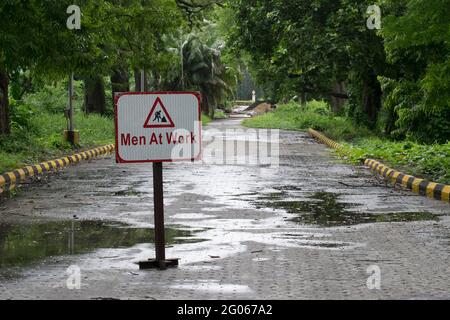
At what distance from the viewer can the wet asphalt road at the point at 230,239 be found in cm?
739

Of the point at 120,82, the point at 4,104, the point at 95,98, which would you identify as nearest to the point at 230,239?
the point at 4,104

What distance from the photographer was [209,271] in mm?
8078

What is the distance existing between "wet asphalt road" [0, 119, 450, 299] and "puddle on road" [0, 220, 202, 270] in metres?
0.01

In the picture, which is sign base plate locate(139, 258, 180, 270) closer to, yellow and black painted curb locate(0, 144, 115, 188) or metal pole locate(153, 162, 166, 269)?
metal pole locate(153, 162, 166, 269)

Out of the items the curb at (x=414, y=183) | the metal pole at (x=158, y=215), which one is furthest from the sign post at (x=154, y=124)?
the curb at (x=414, y=183)

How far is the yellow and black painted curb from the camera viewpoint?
16602 millimetres

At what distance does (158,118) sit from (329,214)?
478 cm

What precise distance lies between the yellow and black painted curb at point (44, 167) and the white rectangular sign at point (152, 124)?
8169mm

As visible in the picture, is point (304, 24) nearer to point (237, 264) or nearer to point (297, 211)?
point (297, 211)

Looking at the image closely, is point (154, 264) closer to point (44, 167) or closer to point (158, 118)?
point (158, 118)

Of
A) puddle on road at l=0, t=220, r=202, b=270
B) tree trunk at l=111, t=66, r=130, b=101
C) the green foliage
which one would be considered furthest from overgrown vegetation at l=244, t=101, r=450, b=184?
tree trunk at l=111, t=66, r=130, b=101
